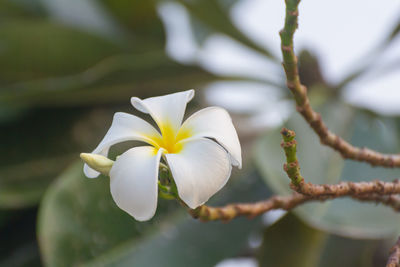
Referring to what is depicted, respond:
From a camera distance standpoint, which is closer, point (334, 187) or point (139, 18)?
point (334, 187)

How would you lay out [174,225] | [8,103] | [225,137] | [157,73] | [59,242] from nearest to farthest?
[225,137], [59,242], [174,225], [8,103], [157,73]

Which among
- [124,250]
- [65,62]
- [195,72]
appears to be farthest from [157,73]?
[124,250]

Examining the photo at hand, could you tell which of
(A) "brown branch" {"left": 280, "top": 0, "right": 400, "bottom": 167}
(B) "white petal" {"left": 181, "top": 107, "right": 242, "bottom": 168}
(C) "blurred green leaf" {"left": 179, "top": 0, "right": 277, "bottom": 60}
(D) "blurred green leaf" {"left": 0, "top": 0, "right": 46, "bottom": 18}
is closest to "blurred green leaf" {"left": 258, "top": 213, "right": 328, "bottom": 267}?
(A) "brown branch" {"left": 280, "top": 0, "right": 400, "bottom": 167}

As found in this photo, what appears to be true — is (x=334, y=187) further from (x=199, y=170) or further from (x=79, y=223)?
(x=79, y=223)

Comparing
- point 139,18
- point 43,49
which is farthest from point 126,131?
point 139,18

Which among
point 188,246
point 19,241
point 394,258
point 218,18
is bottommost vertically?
point 19,241

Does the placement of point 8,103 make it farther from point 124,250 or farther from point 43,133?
point 124,250

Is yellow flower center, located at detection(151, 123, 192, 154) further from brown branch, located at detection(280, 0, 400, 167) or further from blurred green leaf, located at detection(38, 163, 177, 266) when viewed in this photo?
blurred green leaf, located at detection(38, 163, 177, 266)
